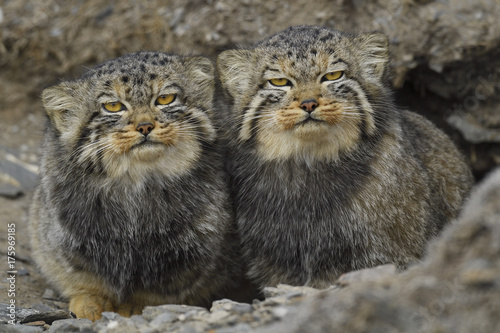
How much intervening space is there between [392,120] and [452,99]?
3603 millimetres

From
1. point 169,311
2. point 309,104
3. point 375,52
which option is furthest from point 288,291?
point 375,52

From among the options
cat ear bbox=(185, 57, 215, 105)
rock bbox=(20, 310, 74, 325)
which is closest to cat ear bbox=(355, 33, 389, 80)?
cat ear bbox=(185, 57, 215, 105)

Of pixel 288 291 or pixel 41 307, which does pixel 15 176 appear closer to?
pixel 41 307

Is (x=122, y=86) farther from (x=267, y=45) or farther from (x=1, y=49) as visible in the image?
(x=1, y=49)

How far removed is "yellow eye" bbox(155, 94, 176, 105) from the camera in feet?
20.7

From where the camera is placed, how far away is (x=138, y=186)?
6344 mm

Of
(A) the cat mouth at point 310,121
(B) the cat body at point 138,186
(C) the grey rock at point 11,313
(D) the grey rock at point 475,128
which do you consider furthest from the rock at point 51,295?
(D) the grey rock at point 475,128

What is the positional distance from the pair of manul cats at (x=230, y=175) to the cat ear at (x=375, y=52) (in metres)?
0.02

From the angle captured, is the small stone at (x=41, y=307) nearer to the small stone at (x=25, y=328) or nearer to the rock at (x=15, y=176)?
the small stone at (x=25, y=328)

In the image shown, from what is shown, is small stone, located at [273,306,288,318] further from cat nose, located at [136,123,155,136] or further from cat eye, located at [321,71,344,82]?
cat eye, located at [321,71,344,82]

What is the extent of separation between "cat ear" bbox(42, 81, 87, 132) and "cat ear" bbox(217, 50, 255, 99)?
1471mm

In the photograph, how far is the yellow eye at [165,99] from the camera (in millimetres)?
6324

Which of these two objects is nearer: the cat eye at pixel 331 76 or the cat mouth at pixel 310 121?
the cat mouth at pixel 310 121

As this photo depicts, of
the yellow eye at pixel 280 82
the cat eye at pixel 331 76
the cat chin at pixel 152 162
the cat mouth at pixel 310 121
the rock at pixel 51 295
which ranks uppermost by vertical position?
the cat eye at pixel 331 76
